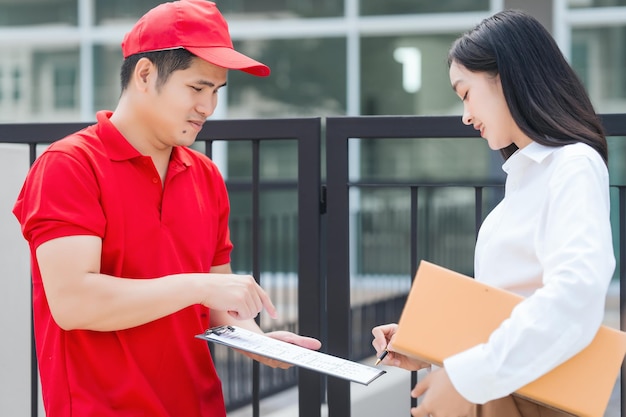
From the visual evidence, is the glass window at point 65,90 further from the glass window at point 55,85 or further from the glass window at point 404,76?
the glass window at point 404,76

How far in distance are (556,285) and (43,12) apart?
727 cm

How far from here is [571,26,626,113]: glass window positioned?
698 cm

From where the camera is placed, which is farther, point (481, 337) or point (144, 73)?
point (144, 73)

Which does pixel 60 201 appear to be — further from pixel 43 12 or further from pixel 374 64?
pixel 43 12

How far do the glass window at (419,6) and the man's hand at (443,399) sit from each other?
6.01m

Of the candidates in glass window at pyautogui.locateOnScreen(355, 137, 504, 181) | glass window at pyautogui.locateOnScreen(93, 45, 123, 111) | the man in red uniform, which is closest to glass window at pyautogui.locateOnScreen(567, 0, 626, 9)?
glass window at pyautogui.locateOnScreen(355, 137, 504, 181)

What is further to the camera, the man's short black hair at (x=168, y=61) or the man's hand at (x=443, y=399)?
the man's short black hair at (x=168, y=61)

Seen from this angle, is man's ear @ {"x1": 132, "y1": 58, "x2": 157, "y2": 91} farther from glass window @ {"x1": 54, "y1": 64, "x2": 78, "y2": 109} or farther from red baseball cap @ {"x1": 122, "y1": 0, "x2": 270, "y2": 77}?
glass window @ {"x1": 54, "y1": 64, "x2": 78, "y2": 109}

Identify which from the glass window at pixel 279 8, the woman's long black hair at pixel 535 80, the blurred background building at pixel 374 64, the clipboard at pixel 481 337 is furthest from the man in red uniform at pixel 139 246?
the glass window at pixel 279 8

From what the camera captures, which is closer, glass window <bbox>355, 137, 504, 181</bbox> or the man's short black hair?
the man's short black hair

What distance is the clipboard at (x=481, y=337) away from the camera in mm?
1488

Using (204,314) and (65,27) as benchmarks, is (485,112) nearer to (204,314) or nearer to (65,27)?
(204,314)

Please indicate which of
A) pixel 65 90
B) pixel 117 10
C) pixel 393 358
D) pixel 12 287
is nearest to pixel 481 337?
pixel 393 358

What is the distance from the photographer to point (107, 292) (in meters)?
1.75
